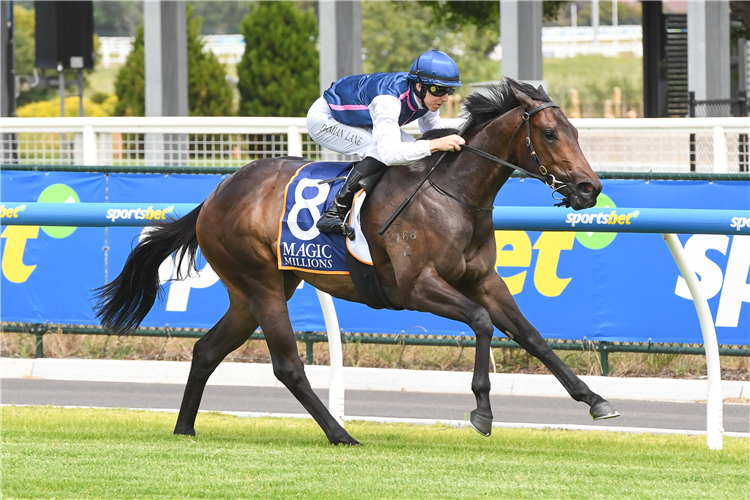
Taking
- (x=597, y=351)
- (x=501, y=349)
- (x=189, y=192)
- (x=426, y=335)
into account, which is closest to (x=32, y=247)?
(x=189, y=192)

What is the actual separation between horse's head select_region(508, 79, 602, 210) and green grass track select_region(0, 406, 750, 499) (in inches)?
53.1

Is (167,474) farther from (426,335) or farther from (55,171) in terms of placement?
(55,171)

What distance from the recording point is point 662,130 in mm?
10102

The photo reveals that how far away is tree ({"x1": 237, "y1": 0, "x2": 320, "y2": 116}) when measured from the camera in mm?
33594

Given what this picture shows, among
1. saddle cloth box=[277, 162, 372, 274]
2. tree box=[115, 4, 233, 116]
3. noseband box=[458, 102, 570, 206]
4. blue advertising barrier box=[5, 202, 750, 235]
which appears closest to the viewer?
noseband box=[458, 102, 570, 206]

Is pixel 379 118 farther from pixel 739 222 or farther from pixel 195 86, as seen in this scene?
pixel 195 86

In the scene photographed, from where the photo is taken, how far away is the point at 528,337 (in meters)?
5.57

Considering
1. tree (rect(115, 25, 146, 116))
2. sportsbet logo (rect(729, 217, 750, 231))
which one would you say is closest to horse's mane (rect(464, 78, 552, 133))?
sportsbet logo (rect(729, 217, 750, 231))

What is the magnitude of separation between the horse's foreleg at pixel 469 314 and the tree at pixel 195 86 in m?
30.1

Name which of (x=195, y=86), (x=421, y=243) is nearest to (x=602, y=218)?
(x=421, y=243)

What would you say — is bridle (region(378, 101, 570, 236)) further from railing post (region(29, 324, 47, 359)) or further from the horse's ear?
railing post (region(29, 324, 47, 359))

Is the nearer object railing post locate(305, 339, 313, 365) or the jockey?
the jockey

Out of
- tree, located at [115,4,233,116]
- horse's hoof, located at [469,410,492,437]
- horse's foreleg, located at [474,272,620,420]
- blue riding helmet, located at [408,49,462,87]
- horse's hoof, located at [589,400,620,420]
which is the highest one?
tree, located at [115,4,233,116]

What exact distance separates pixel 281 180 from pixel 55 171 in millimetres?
4417
